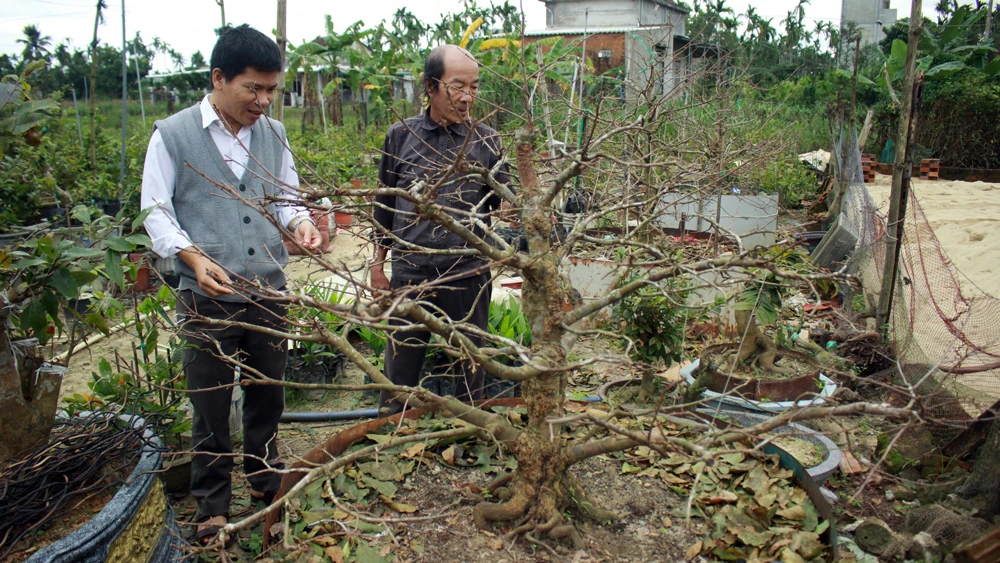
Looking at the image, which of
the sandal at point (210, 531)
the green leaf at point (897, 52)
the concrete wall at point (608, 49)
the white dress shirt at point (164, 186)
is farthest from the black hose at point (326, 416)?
the concrete wall at point (608, 49)

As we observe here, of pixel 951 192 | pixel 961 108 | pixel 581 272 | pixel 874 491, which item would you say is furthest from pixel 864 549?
pixel 961 108

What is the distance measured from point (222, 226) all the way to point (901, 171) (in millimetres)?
3743

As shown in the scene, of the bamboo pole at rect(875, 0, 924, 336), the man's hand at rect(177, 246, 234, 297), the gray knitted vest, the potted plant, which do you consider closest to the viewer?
the man's hand at rect(177, 246, 234, 297)

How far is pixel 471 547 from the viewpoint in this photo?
195 centimetres

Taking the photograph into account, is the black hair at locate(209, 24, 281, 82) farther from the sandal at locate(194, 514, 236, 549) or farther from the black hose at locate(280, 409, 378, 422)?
the black hose at locate(280, 409, 378, 422)

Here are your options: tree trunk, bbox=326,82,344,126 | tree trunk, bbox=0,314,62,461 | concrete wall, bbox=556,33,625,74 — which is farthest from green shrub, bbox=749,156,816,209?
concrete wall, bbox=556,33,625,74

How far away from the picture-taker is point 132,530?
1.97 meters

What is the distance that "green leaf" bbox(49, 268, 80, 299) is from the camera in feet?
6.81

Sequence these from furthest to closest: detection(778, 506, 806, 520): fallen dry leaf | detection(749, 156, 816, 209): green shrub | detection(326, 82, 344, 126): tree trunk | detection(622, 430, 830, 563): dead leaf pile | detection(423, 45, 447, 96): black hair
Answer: detection(326, 82, 344, 126): tree trunk, detection(749, 156, 816, 209): green shrub, detection(423, 45, 447, 96): black hair, detection(778, 506, 806, 520): fallen dry leaf, detection(622, 430, 830, 563): dead leaf pile

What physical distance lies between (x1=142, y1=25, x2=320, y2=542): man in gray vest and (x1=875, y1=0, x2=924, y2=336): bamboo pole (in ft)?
10.9

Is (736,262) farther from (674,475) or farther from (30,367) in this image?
(30,367)

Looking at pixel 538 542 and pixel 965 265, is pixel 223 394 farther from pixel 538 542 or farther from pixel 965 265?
pixel 965 265

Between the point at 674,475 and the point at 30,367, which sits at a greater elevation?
the point at 30,367

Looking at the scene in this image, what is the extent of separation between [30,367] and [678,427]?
2.17 metres
